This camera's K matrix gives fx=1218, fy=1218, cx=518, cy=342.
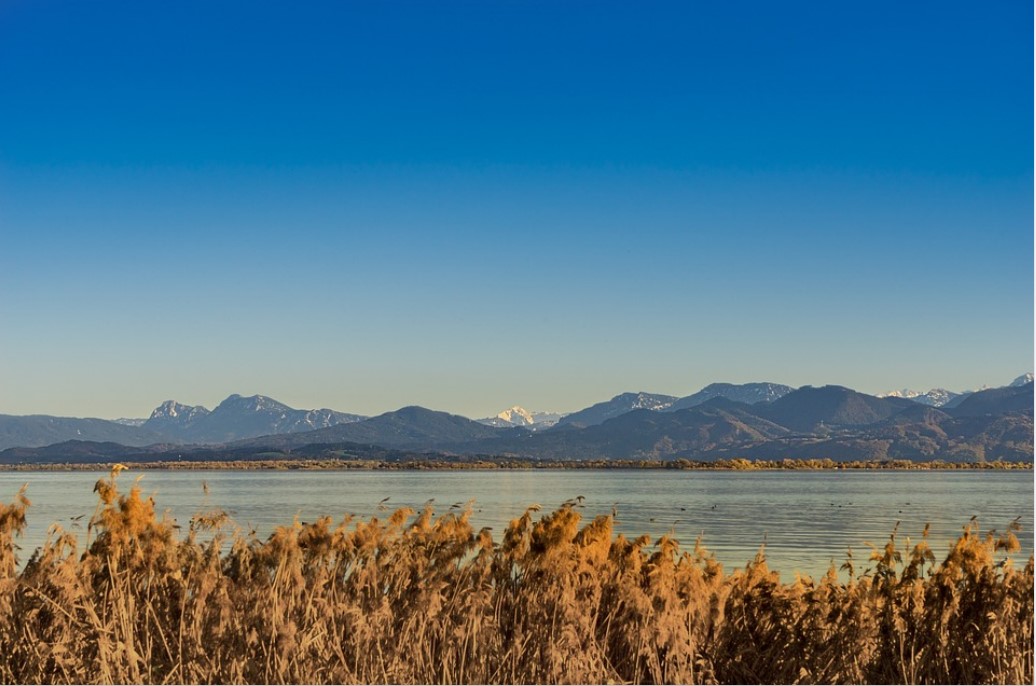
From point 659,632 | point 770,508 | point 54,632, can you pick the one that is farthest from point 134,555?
point 770,508

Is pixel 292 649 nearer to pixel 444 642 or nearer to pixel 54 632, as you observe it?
pixel 444 642

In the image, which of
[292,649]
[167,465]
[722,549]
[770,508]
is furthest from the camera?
[167,465]

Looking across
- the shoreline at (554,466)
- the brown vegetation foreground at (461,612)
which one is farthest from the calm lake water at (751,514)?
the shoreline at (554,466)

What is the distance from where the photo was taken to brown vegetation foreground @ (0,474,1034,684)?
5.27 m

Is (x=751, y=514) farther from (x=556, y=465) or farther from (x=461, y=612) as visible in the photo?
(x=556, y=465)

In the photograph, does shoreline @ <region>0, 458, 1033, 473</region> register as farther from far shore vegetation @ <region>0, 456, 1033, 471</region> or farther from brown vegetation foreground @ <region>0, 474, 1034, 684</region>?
brown vegetation foreground @ <region>0, 474, 1034, 684</region>

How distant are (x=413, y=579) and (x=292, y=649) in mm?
784

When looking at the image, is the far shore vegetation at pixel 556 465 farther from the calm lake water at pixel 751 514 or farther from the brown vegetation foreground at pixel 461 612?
the brown vegetation foreground at pixel 461 612

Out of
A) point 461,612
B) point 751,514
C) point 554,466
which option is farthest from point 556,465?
point 461,612

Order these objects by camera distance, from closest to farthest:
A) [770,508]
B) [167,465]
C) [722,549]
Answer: [722,549]
[770,508]
[167,465]

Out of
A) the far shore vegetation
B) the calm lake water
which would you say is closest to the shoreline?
the far shore vegetation

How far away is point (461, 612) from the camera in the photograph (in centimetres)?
550

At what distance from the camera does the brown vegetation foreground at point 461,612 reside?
5.27 meters

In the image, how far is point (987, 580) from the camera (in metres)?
5.75
